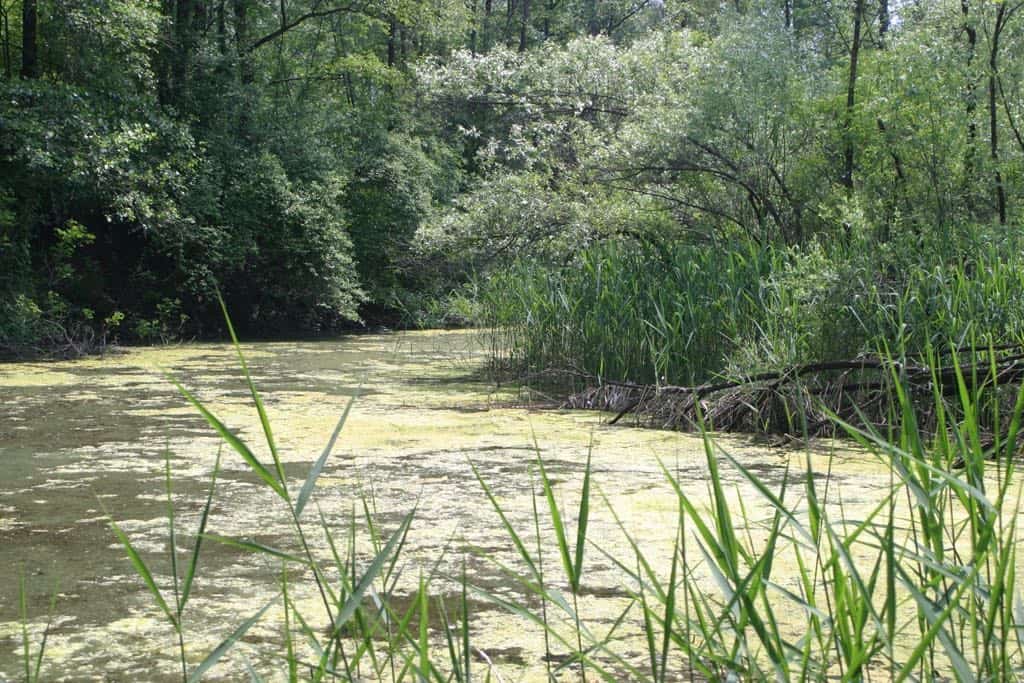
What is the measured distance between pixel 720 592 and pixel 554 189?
682 centimetres

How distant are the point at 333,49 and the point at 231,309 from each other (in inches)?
327

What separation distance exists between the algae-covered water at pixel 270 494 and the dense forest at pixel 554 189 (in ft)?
2.65

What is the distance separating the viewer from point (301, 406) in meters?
6.10

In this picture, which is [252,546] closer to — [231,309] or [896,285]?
[896,285]

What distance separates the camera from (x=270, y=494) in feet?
12.2

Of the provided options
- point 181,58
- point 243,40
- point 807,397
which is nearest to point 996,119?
point 807,397

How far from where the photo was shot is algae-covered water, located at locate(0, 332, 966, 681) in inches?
90.5

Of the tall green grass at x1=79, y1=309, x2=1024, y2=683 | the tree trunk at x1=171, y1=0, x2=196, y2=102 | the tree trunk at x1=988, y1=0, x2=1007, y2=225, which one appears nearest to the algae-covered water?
the tall green grass at x1=79, y1=309, x2=1024, y2=683

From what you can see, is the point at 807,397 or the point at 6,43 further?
the point at 6,43

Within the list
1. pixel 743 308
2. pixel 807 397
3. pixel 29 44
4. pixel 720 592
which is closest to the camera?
pixel 720 592

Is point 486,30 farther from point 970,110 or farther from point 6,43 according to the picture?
point 970,110

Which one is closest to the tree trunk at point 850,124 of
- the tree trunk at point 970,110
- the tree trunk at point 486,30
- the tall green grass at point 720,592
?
the tree trunk at point 970,110

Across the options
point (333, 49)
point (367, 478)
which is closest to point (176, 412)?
point (367, 478)

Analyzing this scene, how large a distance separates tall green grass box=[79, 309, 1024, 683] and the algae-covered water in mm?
56
